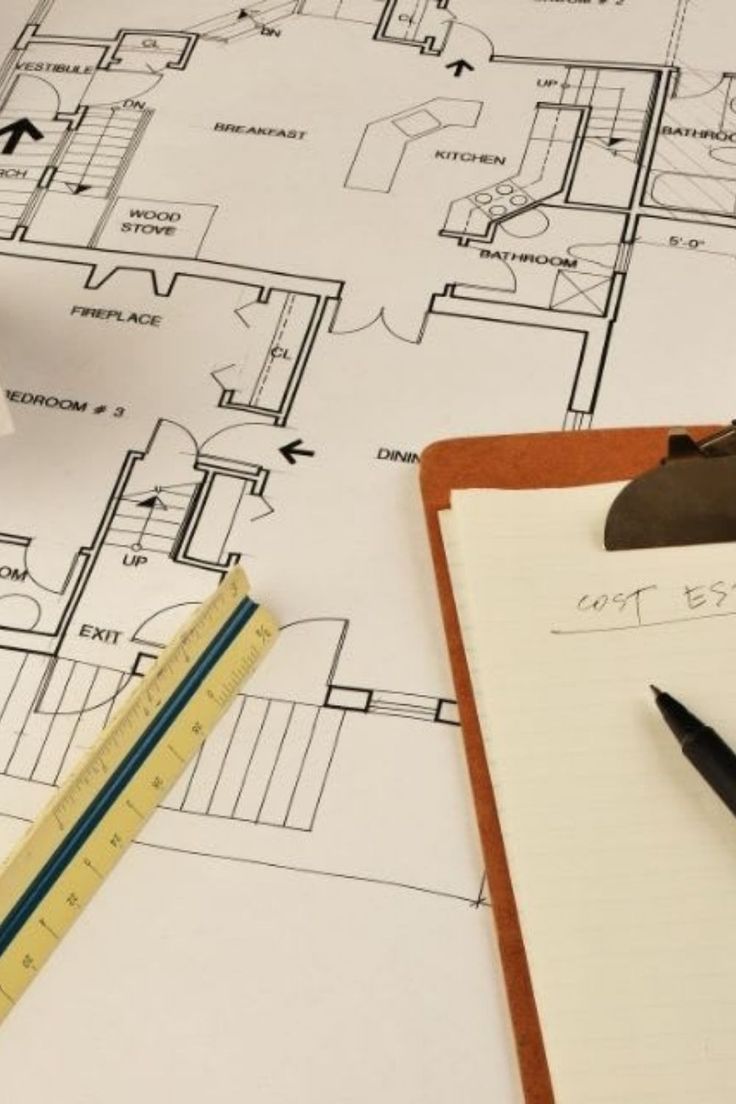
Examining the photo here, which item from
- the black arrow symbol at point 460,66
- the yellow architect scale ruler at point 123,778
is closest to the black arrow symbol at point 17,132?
the black arrow symbol at point 460,66

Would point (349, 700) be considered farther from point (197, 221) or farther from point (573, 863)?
point (197, 221)

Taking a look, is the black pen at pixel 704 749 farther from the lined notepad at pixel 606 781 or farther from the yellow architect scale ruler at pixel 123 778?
the yellow architect scale ruler at pixel 123 778

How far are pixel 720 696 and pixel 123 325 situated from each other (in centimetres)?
40

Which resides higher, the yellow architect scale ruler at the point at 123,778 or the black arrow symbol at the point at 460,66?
the black arrow symbol at the point at 460,66

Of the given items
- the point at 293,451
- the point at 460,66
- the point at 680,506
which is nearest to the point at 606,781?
the point at 680,506

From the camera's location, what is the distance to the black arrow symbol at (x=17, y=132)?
929 millimetres

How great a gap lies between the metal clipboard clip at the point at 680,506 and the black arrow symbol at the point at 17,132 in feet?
1.54

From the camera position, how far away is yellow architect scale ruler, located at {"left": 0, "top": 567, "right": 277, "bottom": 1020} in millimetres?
609

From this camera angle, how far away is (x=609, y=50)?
3.10 ft

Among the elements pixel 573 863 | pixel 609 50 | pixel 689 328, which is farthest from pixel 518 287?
pixel 573 863

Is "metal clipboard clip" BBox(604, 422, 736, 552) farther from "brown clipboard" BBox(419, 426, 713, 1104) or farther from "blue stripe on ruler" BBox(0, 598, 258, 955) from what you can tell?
"blue stripe on ruler" BBox(0, 598, 258, 955)

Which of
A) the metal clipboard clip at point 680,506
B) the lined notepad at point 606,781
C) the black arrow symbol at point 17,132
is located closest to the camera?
the lined notepad at point 606,781

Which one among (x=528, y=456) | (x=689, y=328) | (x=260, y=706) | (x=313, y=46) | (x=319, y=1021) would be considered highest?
(x=313, y=46)

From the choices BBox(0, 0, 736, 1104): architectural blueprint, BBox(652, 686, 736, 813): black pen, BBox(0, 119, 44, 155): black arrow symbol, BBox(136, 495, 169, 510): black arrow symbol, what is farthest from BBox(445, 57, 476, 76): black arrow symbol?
BBox(652, 686, 736, 813): black pen
